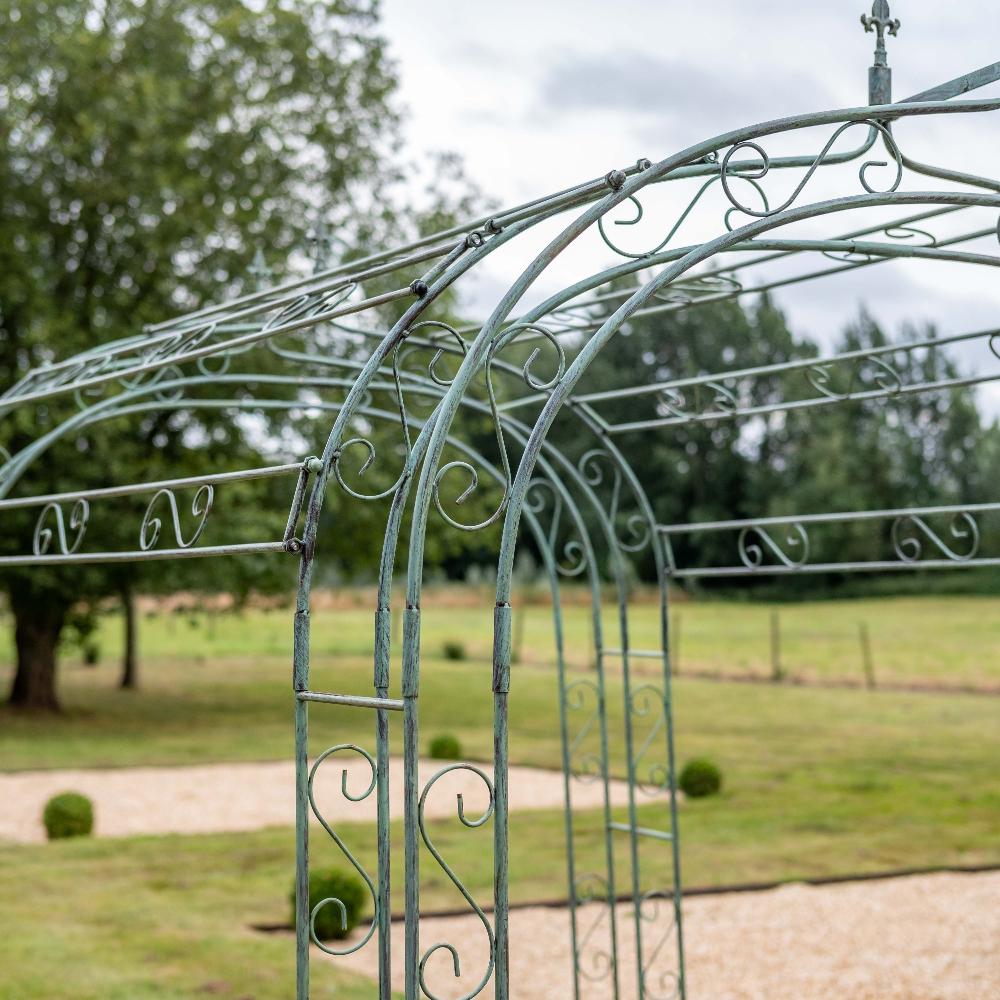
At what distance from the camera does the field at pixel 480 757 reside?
734cm

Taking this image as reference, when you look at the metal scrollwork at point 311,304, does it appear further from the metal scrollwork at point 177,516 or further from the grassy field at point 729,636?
the grassy field at point 729,636

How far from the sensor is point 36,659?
17.1m

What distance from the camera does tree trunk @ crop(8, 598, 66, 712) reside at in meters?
16.8

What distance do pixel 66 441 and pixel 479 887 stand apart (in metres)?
8.48

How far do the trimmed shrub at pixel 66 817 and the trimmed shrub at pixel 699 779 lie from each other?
5.04m

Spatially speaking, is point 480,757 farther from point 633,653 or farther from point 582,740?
point 633,653

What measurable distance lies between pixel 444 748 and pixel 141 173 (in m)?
7.55

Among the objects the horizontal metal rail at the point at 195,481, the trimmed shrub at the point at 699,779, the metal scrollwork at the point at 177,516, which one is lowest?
the trimmed shrub at the point at 699,779

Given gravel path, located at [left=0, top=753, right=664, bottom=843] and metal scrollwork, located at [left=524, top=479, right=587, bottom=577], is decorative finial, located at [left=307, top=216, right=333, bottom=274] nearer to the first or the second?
metal scrollwork, located at [left=524, top=479, right=587, bottom=577]

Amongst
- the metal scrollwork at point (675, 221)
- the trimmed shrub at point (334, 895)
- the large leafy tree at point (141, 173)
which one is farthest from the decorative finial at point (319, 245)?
the large leafy tree at point (141, 173)

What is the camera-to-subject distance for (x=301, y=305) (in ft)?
13.1

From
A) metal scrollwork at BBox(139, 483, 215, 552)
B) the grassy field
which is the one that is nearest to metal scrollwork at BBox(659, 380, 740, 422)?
metal scrollwork at BBox(139, 483, 215, 552)

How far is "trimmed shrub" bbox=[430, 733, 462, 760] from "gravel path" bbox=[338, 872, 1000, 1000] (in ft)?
17.1

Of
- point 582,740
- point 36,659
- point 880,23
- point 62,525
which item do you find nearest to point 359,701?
point 62,525
